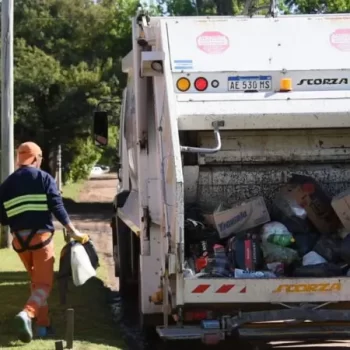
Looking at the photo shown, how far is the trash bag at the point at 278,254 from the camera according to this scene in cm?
661

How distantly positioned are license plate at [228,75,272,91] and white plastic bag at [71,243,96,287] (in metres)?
1.82

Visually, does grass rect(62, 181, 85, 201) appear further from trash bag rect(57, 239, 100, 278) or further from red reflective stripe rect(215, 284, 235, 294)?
red reflective stripe rect(215, 284, 235, 294)

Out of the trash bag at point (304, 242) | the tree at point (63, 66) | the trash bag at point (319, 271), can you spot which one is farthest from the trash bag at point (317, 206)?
the tree at point (63, 66)

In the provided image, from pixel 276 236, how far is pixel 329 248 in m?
0.41

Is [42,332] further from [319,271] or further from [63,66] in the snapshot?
[63,66]

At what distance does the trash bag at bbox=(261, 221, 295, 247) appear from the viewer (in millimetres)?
6691

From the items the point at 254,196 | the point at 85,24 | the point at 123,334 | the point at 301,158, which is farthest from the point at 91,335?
the point at 85,24

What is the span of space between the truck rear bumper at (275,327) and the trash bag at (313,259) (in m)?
0.37

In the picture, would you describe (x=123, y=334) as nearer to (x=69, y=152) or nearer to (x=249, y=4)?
(x=249, y=4)

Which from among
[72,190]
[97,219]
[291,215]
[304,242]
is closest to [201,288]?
[304,242]

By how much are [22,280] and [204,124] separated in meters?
5.06

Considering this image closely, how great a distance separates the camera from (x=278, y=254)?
662cm

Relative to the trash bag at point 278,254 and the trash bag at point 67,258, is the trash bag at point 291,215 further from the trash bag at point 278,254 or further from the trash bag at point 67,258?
the trash bag at point 67,258

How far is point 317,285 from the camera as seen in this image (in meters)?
6.30
